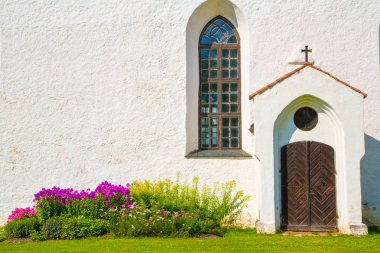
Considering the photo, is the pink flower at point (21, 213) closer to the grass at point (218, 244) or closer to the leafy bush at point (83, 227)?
the grass at point (218, 244)

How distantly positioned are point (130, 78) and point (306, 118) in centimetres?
442

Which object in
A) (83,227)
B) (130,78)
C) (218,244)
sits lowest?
(218,244)

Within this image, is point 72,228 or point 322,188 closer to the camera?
point 72,228

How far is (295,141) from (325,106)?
1.01 m

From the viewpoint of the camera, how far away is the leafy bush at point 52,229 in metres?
10.3

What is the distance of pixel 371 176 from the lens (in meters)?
11.9

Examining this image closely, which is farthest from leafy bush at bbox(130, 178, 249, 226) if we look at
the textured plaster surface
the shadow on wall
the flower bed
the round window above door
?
the shadow on wall

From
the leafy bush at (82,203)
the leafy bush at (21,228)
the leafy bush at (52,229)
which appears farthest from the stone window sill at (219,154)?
the leafy bush at (21,228)

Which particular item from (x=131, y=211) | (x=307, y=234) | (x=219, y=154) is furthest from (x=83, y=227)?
(x=307, y=234)

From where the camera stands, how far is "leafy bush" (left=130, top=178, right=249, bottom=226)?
1135 cm

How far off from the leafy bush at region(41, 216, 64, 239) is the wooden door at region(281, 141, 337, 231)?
4854mm

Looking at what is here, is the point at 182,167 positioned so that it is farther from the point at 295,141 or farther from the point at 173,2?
the point at 173,2

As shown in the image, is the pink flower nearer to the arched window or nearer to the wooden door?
the arched window

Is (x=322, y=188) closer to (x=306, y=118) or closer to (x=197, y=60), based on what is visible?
(x=306, y=118)
